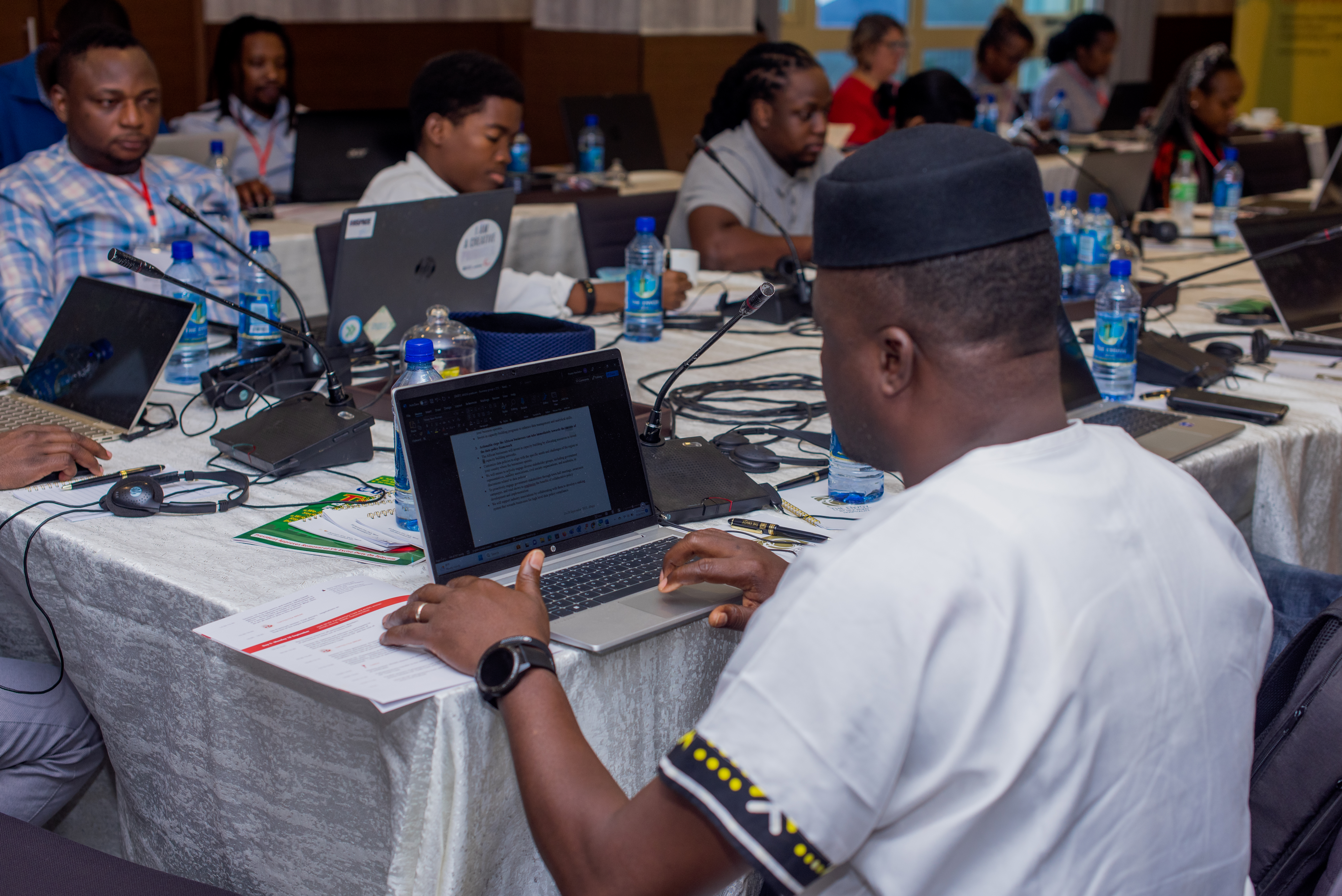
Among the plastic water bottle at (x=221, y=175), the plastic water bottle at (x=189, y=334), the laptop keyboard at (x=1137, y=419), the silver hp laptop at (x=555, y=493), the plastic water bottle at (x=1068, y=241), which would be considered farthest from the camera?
the plastic water bottle at (x=1068, y=241)

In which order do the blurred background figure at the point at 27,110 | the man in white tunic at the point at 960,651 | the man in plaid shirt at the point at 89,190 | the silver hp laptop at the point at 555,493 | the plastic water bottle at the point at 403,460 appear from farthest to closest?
1. the blurred background figure at the point at 27,110
2. the man in plaid shirt at the point at 89,190
3. the plastic water bottle at the point at 403,460
4. the silver hp laptop at the point at 555,493
5. the man in white tunic at the point at 960,651

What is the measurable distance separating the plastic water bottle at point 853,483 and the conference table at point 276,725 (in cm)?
6

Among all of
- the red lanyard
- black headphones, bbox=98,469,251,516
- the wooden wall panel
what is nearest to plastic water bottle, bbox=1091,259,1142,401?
black headphones, bbox=98,469,251,516

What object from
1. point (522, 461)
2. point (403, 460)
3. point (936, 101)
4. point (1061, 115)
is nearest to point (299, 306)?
point (403, 460)

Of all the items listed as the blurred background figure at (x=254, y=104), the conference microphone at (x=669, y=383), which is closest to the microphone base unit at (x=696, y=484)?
the conference microphone at (x=669, y=383)

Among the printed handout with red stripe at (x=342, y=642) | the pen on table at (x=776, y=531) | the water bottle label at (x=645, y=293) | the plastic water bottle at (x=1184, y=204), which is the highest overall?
the plastic water bottle at (x=1184, y=204)

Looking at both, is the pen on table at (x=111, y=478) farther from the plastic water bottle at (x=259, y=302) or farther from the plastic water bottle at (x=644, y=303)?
the plastic water bottle at (x=644, y=303)

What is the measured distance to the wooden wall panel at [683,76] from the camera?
5910 millimetres

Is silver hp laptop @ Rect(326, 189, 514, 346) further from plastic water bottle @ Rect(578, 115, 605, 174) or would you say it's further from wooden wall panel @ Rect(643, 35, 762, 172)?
wooden wall panel @ Rect(643, 35, 762, 172)

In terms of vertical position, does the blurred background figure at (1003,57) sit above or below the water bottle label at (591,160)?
above

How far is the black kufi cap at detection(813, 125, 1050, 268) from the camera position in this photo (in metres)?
0.77

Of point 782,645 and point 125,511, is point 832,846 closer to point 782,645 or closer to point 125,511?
point 782,645

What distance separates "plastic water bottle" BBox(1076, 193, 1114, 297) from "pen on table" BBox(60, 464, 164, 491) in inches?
83.3

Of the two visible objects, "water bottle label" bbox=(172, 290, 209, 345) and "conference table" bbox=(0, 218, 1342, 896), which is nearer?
"conference table" bbox=(0, 218, 1342, 896)
